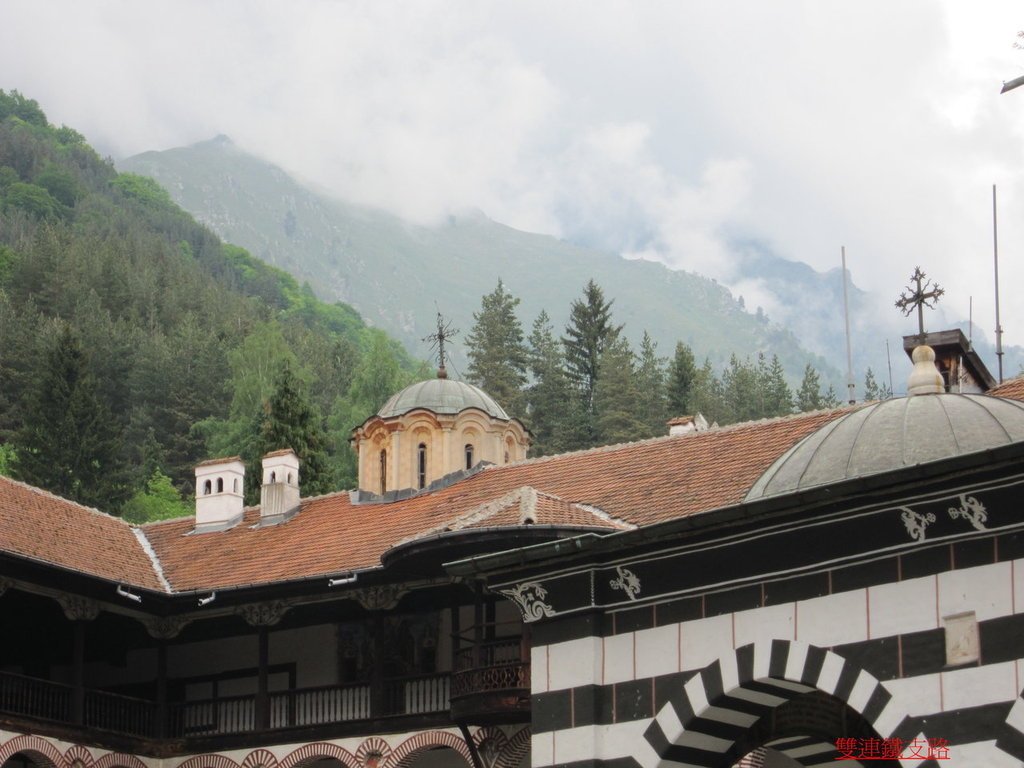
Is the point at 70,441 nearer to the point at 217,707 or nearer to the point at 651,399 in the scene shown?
the point at 651,399

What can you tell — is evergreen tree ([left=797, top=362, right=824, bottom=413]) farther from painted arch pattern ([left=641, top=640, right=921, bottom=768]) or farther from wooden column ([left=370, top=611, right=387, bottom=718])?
painted arch pattern ([left=641, top=640, right=921, bottom=768])

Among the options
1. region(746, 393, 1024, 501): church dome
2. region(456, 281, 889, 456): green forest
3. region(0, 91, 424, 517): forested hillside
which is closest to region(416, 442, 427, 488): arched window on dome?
region(0, 91, 424, 517): forested hillside

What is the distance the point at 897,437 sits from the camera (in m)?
16.7

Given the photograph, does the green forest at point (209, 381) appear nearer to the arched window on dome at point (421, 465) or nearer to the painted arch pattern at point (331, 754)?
the arched window on dome at point (421, 465)

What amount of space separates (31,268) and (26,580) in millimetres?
60241

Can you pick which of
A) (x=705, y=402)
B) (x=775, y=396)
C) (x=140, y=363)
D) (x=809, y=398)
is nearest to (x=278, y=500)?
(x=705, y=402)

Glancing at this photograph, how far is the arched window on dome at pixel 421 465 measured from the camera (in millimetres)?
33594

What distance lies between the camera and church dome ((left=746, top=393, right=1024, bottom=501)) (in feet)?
54.0

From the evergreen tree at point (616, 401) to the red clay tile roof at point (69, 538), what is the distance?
35224mm

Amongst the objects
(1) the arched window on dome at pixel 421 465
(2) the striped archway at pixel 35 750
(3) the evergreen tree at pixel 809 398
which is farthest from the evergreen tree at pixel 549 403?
(2) the striped archway at pixel 35 750

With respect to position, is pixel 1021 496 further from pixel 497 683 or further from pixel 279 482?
pixel 279 482

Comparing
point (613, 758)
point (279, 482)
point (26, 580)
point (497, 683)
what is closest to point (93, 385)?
point (279, 482)

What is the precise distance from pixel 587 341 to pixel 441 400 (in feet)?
138

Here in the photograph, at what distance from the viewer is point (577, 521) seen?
22875mm
